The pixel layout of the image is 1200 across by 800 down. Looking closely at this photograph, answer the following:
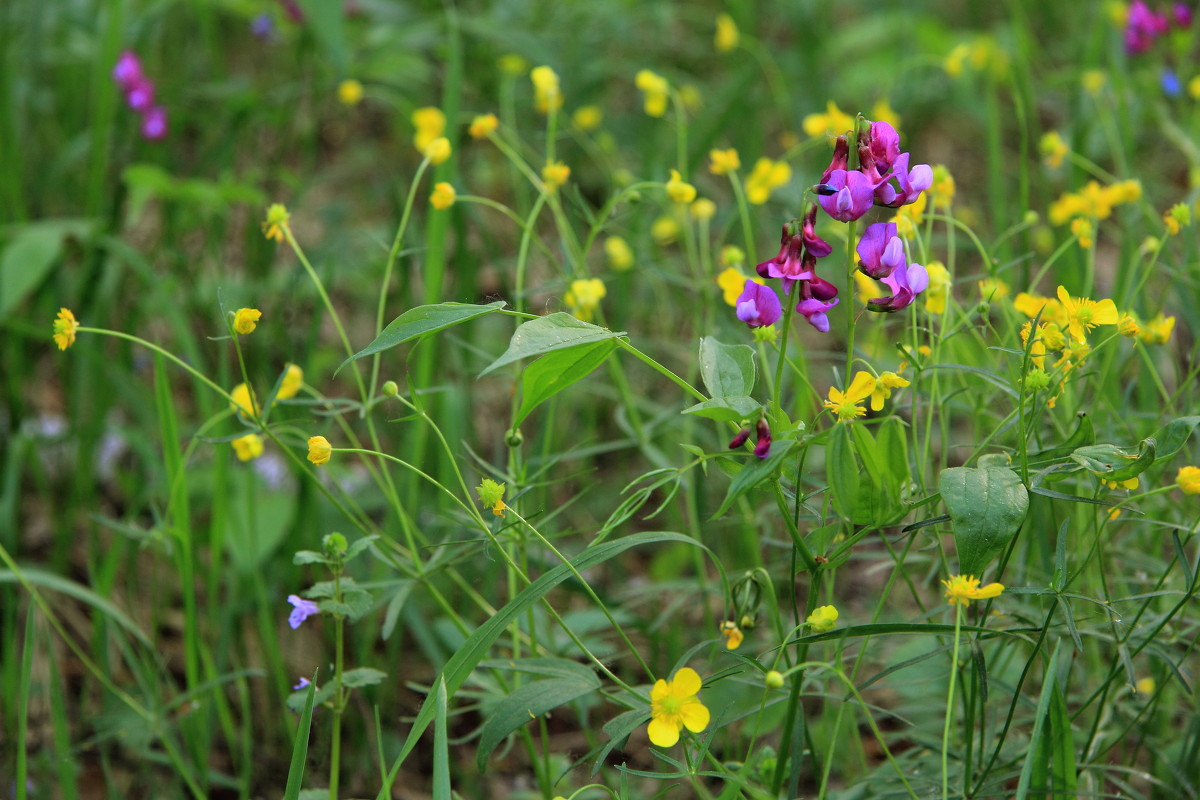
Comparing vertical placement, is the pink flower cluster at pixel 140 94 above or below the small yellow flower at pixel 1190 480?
above

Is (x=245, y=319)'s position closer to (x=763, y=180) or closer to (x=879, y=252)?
(x=879, y=252)

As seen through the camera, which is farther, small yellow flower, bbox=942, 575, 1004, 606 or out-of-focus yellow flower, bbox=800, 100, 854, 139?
out-of-focus yellow flower, bbox=800, 100, 854, 139

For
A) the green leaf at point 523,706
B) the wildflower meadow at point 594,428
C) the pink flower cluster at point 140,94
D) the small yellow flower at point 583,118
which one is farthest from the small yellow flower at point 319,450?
the pink flower cluster at point 140,94

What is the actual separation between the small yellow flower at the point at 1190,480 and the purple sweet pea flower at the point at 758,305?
36 centimetres

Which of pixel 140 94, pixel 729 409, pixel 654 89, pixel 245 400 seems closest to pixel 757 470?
pixel 729 409

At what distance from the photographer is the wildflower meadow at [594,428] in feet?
2.84

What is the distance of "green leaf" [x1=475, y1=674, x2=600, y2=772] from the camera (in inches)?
33.6

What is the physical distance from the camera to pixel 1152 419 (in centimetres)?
118

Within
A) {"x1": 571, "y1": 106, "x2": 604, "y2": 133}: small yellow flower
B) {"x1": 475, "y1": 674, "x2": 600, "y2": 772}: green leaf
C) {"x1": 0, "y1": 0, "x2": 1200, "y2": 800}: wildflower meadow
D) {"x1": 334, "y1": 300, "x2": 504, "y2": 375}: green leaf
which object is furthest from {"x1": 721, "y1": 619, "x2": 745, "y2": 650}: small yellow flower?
{"x1": 571, "y1": 106, "x2": 604, "y2": 133}: small yellow flower

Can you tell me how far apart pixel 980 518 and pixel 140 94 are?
5.73 ft

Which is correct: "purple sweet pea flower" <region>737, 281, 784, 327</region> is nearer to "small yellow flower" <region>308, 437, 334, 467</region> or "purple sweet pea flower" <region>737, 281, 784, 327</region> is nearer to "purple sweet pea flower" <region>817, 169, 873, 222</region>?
"purple sweet pea flower" <region>817, 169, 873, 222</region>

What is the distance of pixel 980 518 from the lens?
2.44 ft

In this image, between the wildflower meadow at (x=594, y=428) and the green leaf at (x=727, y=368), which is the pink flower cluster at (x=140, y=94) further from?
the green leaf at (x=727, y=368)

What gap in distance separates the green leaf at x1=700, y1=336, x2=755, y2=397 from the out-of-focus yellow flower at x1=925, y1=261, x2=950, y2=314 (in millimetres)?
260
